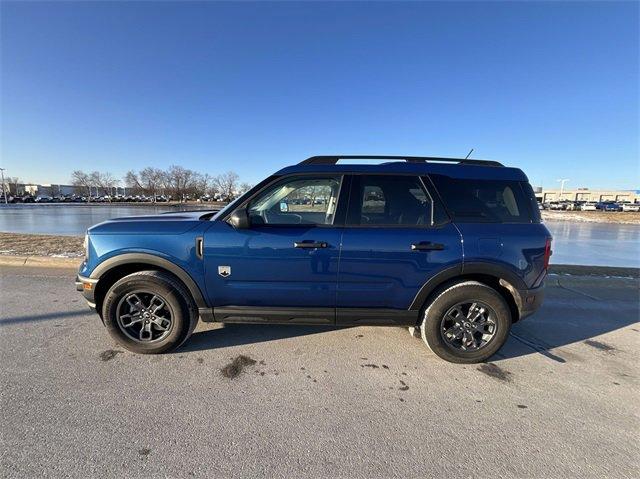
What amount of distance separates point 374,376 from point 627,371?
2555 millimetres

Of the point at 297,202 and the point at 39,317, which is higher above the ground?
the point at 297,202

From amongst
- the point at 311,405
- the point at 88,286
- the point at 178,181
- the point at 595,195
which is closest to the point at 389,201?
the point at 311,405

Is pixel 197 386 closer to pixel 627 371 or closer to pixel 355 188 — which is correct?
pixel 355 188

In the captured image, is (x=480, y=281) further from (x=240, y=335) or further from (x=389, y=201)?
(x=240, y=335)

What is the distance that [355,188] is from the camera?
327 centimetres

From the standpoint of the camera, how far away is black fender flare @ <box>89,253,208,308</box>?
3186 mm

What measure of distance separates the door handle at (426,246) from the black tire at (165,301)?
2.26 meters

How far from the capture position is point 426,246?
3.14 metres

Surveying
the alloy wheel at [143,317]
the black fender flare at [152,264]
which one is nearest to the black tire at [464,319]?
the black fender flare at [152,264]

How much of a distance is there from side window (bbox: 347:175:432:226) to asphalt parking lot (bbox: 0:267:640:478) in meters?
1.42

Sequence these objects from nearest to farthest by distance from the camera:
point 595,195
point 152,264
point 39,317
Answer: point 152,264, point 39,317, point 595,195

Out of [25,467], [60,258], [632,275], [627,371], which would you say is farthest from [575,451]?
[60,258]

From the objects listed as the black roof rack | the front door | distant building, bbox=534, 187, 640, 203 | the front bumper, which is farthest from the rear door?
distant building, bbox=534, 187, 640, 203

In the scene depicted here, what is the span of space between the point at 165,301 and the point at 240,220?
1139 mm
